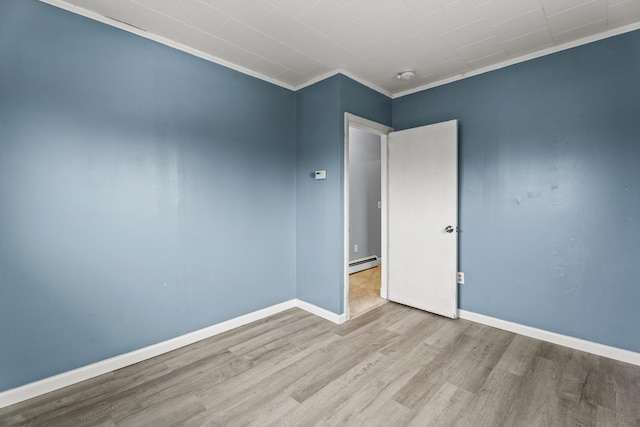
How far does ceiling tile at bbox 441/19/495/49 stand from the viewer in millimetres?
2256

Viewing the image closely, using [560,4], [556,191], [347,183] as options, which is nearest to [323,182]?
[347,183]

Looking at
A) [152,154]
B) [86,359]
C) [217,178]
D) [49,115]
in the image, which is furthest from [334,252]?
[49,115]

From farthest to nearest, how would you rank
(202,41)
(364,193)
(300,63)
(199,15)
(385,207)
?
(364,193) → (385,207) → (300,63) → (202,41) → (199,15)

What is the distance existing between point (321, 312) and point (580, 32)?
136 inches

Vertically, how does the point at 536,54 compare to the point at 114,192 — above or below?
above

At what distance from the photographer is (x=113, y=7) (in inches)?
79.6

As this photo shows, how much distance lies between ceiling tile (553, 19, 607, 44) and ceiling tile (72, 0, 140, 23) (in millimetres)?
3328

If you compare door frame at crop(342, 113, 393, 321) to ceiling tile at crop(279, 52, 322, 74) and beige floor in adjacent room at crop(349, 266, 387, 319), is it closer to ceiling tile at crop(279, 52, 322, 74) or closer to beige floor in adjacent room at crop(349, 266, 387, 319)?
beige floor in adjacent room at crop(349, 266, 387, 319)

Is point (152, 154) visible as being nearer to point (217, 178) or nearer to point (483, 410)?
point (217, 178)

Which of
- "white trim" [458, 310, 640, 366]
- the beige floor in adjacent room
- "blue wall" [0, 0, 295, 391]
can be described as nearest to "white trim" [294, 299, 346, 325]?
the beige floor in adjacent room

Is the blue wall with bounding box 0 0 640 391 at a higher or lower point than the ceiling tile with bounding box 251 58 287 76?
lower

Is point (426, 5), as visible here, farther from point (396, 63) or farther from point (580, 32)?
point (580, 32)

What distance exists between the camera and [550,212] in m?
2.59

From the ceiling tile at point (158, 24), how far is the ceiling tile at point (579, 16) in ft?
9.38
